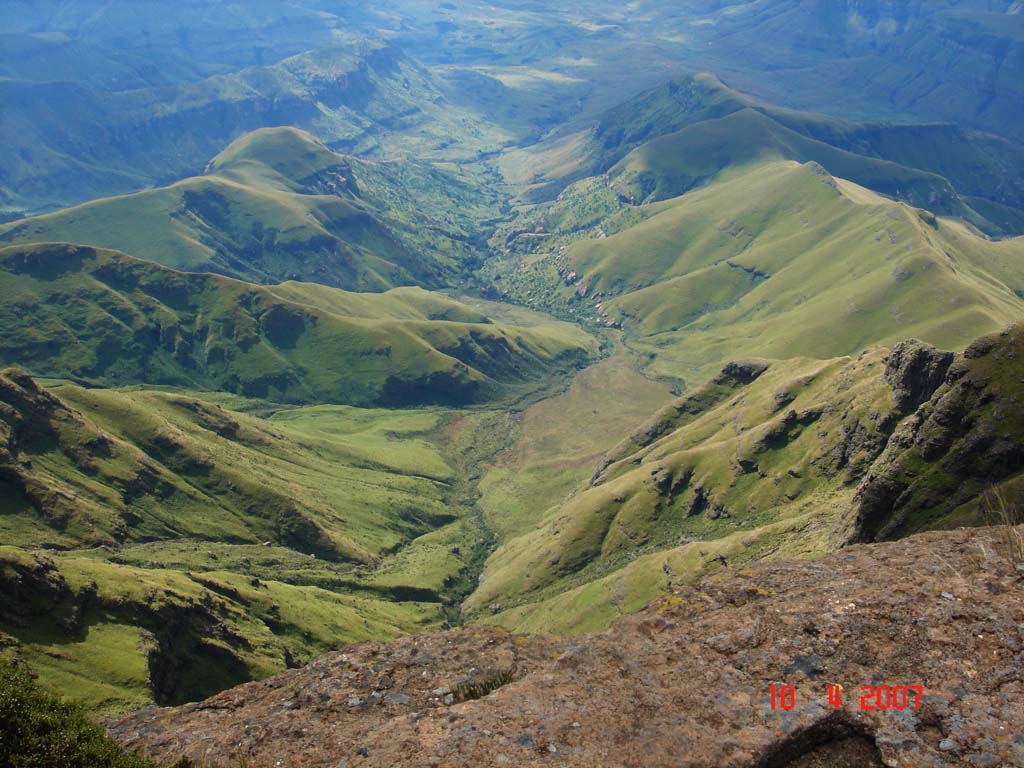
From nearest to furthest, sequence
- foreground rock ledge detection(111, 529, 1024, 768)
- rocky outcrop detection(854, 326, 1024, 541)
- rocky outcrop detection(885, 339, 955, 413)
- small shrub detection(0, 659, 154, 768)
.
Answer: foreground rock ledge detection(111, 529, 1024, 768)
small shrub detection(0, 659, 154, 768)
rocky outcrop detection(854, 326, 1024, 541)
rocky outcrop detection(885, 339, 955, 413)

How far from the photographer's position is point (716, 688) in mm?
28953

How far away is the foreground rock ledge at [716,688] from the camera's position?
83.0 ft

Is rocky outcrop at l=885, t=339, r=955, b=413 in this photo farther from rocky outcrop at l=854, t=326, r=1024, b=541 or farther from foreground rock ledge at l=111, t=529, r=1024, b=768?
foreground rock ledge at l=111, t=529, r=1024, b=768

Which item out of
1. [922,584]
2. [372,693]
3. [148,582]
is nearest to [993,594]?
[922,584]

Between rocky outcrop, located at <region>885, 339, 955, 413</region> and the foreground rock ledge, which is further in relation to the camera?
rocky outcrop, located at <region>885, 339, 955, 413</region>

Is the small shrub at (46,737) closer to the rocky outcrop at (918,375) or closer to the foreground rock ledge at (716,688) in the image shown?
the foreground rock ledge at (716,688)

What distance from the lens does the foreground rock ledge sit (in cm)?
2531

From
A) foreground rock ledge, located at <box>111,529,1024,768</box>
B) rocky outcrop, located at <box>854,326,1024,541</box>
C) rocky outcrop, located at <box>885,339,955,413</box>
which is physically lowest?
rocky outcrop, located at <box>885,339,955,413</box>

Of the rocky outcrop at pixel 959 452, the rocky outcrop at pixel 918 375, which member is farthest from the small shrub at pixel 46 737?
the rocky outcrop at pixel 918 375

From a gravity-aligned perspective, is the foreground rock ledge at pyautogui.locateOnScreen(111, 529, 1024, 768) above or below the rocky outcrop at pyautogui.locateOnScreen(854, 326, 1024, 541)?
above

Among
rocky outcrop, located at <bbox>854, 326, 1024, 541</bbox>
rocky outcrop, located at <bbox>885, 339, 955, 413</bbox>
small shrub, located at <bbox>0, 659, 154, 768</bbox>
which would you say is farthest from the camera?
rocky outcrop, located at <bbox>885, 339, 955, 413</bbox>

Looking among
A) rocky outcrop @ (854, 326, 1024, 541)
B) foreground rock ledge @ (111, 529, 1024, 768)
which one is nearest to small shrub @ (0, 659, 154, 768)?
foreground rock ledge @ (111, 529, 1024, 768)

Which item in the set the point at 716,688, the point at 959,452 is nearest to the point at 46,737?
the point at 716,688

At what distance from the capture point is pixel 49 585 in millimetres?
136250
